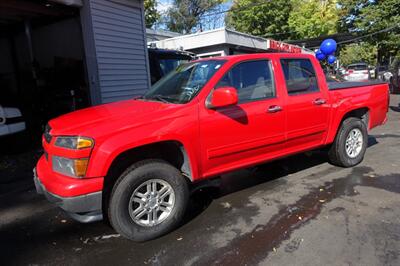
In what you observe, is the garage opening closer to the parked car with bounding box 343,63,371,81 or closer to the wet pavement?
the wet pavement

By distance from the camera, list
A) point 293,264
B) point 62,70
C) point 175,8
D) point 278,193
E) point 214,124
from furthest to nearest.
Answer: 1. point 175,8
2. point 62,70
3. point 278,193
4. point 214,124
5. point 293,264

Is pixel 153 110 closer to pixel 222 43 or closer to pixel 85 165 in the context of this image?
pixel 85 165

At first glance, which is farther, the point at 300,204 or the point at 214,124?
the point at 300,204

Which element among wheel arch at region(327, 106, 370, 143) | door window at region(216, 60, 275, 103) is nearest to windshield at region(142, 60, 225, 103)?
door window at region(216, 60, 275, 103)

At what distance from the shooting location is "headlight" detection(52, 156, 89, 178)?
313cm

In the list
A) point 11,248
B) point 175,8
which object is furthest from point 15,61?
point 175,8

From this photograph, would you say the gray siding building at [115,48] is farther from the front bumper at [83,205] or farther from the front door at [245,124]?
the front bumper at [83,205]

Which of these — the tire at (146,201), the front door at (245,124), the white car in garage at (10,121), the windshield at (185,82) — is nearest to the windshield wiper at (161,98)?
the windshield at (185,82)

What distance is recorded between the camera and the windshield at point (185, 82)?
3.93 m

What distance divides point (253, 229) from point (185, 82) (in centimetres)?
186

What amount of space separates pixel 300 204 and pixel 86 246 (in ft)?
8.14

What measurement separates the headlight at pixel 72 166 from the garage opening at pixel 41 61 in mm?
4849

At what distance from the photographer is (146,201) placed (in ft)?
11.4

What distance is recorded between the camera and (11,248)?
3.49 m
